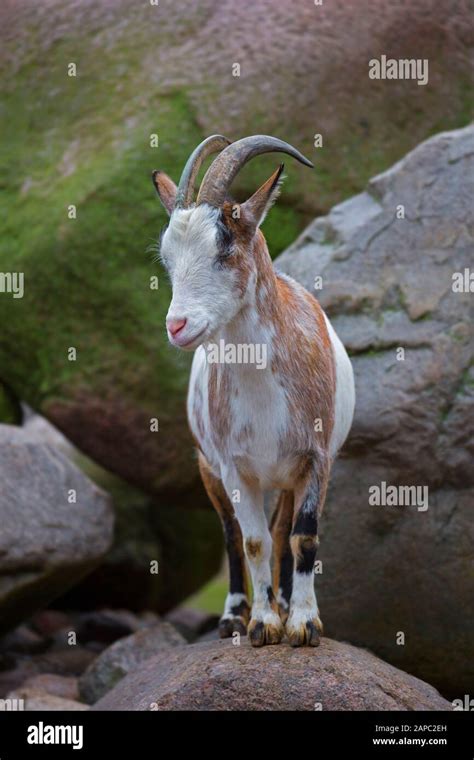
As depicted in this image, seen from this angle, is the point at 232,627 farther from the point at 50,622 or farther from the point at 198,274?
the point at 50,622

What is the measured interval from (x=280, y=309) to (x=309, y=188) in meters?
4.86

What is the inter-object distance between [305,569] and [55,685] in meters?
4.36

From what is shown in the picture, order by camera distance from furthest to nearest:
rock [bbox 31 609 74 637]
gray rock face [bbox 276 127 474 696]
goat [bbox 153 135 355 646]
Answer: rock [bbox 31 609 74 637] → gray rock face [bbox 276 127 474 696] → goat [bbox 153 135 355 646]

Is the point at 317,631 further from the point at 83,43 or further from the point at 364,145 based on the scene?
the point at 83,43

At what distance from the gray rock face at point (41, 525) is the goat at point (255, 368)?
300 cm

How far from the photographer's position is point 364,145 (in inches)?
496

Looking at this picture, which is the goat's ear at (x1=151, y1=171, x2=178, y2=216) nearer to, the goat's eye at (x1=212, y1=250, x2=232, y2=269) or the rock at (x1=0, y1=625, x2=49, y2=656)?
the goat's eye at (x1=212, y1=250, x2=232, y2=269)

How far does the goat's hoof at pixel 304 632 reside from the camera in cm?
768

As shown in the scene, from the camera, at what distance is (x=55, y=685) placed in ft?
36.8

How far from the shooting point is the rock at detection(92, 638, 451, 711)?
24.7ft

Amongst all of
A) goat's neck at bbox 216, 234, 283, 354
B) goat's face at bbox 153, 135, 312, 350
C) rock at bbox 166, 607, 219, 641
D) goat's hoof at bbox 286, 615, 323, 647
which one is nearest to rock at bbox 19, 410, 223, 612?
rock at bbox 166, 607, 219, 641

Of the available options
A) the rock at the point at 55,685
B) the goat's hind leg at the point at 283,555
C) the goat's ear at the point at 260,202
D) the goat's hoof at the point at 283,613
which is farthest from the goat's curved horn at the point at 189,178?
the rock at the point at 55,685

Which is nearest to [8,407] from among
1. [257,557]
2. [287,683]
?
[257,557]

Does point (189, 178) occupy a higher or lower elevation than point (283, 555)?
higher
